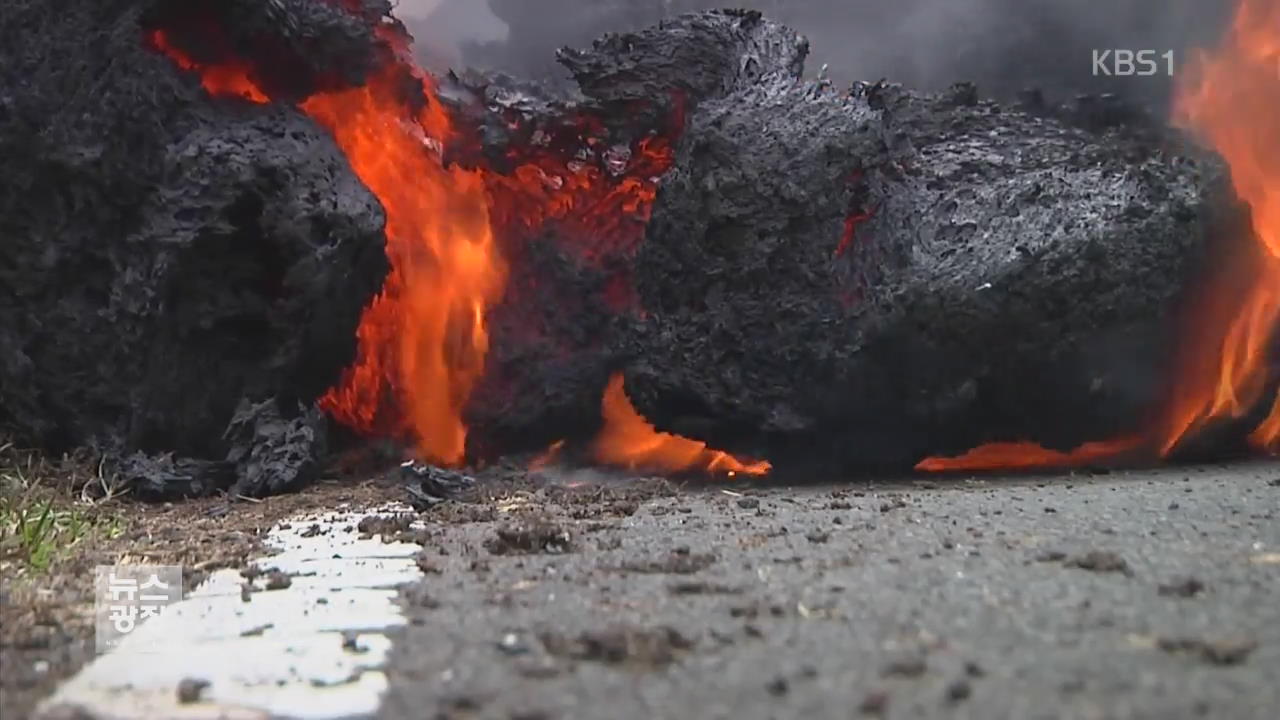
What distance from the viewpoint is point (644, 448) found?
19.7 ft

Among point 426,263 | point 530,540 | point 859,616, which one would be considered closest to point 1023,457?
point 530,540

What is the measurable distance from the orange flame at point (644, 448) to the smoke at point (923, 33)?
95.2 inches

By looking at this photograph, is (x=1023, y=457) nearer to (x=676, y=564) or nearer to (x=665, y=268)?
(x=665, y=268)

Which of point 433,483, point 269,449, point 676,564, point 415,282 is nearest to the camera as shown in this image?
point 676,564

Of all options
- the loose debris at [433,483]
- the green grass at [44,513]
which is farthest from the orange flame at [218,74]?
the loose debris at [433,483]

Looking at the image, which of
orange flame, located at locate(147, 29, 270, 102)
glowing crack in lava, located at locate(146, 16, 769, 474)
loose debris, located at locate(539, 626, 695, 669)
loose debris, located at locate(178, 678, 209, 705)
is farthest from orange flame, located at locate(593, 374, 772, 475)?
loose debris, located at locate(178, 678, 209, 705)

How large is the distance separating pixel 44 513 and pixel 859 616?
264 centimetres

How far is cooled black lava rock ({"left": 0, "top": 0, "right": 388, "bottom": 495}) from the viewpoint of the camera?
5.05 metres

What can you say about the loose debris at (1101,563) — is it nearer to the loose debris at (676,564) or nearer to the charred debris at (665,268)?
the loose debris at (676,564)

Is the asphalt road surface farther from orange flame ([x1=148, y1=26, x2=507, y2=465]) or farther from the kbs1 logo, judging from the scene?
the kbs1 logo

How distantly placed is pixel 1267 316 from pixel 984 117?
6.23 ft

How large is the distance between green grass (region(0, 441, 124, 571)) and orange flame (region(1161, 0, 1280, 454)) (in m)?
5.08

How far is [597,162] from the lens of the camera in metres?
6.54

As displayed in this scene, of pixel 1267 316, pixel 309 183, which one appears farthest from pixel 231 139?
pixel 1267 316
